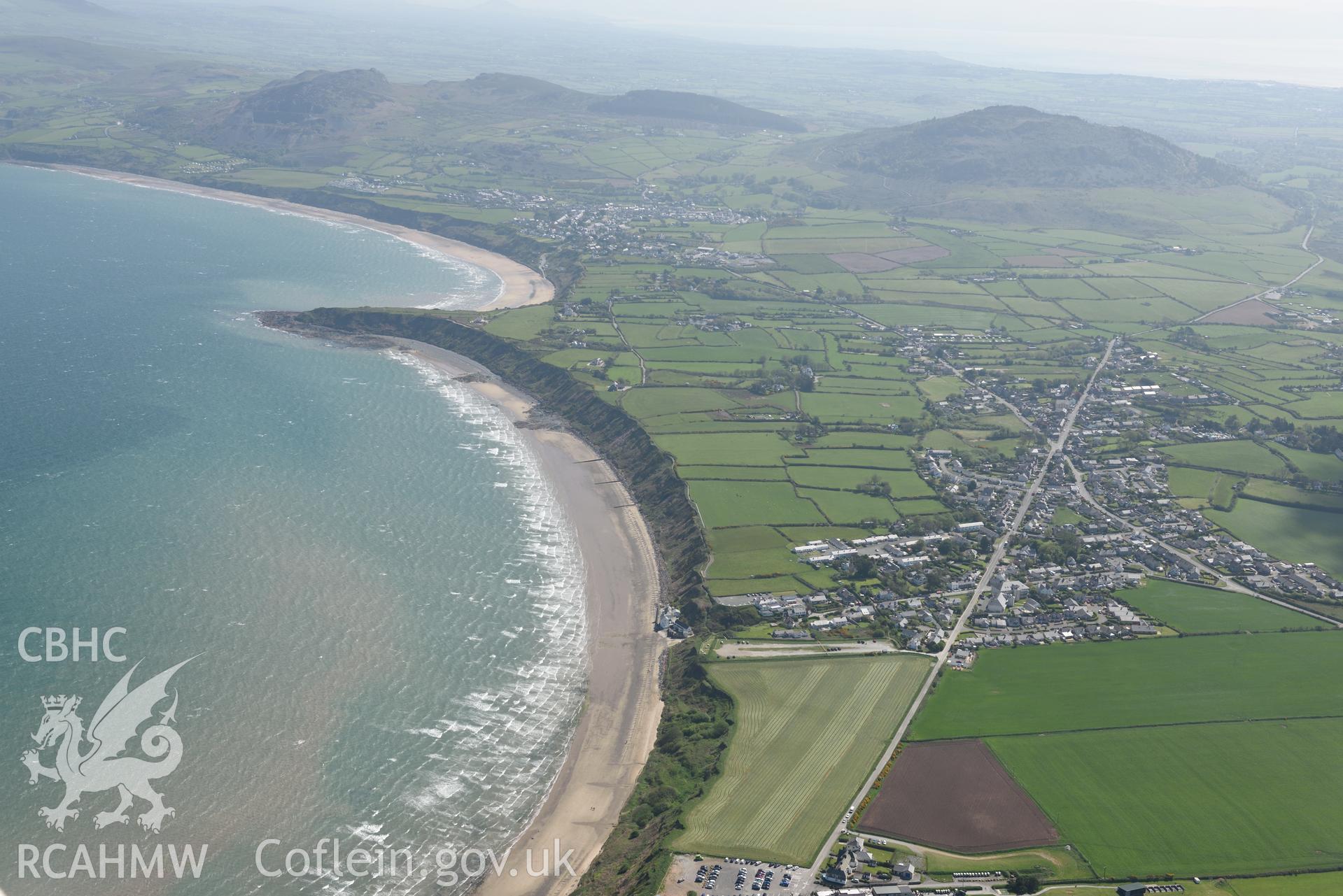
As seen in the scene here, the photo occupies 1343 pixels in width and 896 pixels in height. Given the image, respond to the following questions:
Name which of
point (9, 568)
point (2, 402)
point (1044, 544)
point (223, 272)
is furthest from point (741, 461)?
point (223, 272)

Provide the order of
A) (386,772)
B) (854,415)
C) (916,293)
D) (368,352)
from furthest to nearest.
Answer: (916,293)
(368,352)
(854,415)
(386,772)

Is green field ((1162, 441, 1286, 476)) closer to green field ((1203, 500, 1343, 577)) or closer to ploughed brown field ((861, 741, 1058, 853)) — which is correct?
green field ((1203, 500, 1343, 577))

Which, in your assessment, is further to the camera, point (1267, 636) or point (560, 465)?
point (560, 465)

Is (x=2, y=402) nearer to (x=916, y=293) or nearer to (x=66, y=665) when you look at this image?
(x=66, y=665)

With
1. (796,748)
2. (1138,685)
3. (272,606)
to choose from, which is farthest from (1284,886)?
(272,606)

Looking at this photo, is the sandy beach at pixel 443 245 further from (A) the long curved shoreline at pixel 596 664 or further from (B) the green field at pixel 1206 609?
(B) the green field at pixel 1206 609

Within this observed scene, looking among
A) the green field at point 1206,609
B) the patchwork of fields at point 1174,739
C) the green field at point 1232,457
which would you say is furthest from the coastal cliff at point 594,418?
the green field at point 1232,457
